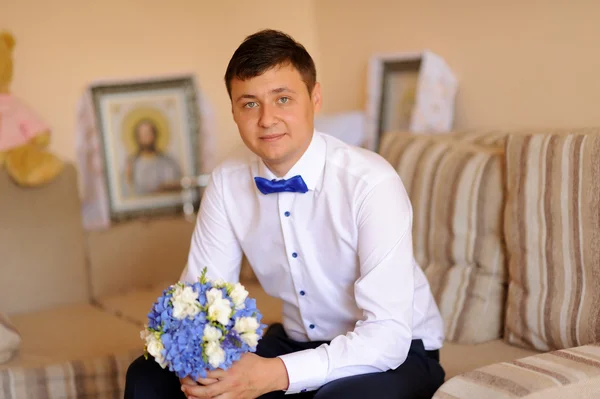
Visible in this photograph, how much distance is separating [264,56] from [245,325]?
0.63 metres

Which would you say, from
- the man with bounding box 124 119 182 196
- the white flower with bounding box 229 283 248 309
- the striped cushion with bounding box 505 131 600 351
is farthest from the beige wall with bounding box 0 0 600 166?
the white flower with bounding box 229 283 248 309

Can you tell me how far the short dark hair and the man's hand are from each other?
63cm

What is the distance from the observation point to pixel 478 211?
227 cm

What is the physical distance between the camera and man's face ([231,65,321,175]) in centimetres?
185

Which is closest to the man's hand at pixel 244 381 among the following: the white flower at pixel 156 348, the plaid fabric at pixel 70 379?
the white flower at pixel 156 348

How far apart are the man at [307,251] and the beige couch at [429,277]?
215 millimetres

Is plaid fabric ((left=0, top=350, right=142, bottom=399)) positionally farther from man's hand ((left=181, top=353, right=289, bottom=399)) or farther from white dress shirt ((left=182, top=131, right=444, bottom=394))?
man's hand ((left=181, top=353, right=289, bottom=399))

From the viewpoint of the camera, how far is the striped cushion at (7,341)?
2.44 meters

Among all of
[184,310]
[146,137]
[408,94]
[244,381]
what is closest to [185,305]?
[184,310]

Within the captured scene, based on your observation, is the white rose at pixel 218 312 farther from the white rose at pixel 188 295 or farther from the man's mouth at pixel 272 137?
the man's mouth at pixel 272 137

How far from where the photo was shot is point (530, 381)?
4.95 feet

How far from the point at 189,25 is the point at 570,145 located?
2275 millimetres

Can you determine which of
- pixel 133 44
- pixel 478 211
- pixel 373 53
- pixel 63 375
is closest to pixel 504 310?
pixel 478 211

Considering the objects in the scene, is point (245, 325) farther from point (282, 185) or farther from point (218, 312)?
point (282, 185)
